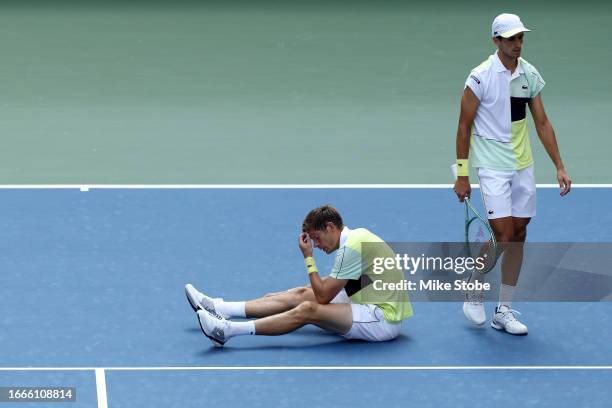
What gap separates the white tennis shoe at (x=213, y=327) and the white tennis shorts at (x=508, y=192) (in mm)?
2179

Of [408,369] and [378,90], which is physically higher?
[378,90]

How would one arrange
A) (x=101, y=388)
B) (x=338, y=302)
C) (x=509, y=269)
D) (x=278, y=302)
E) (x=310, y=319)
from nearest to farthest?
(x=101, y=388) → (x=310, y=319) → (x=338, y=302) → (x=509, y=269) → (x=278, y=302)

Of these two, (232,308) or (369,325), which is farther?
(232,308)

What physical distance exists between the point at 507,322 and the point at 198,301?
7.93 feet

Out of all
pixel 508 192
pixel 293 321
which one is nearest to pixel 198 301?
A: pixel 293 321

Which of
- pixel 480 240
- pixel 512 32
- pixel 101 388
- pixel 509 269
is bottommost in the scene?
pixel 101 388

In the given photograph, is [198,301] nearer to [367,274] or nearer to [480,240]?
[367,274]

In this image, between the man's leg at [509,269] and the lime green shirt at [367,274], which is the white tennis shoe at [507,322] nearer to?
the man's leg at [509,269]

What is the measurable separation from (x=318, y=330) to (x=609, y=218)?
371 cm

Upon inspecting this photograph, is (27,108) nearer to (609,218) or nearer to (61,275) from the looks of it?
(61,275)

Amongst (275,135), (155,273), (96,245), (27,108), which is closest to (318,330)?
(155,273)

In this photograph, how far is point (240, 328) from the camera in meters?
11.0

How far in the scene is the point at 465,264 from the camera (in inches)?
463

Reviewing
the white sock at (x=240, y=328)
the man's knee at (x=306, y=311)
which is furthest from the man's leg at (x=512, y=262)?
the white sock at (x=240, y=328)
